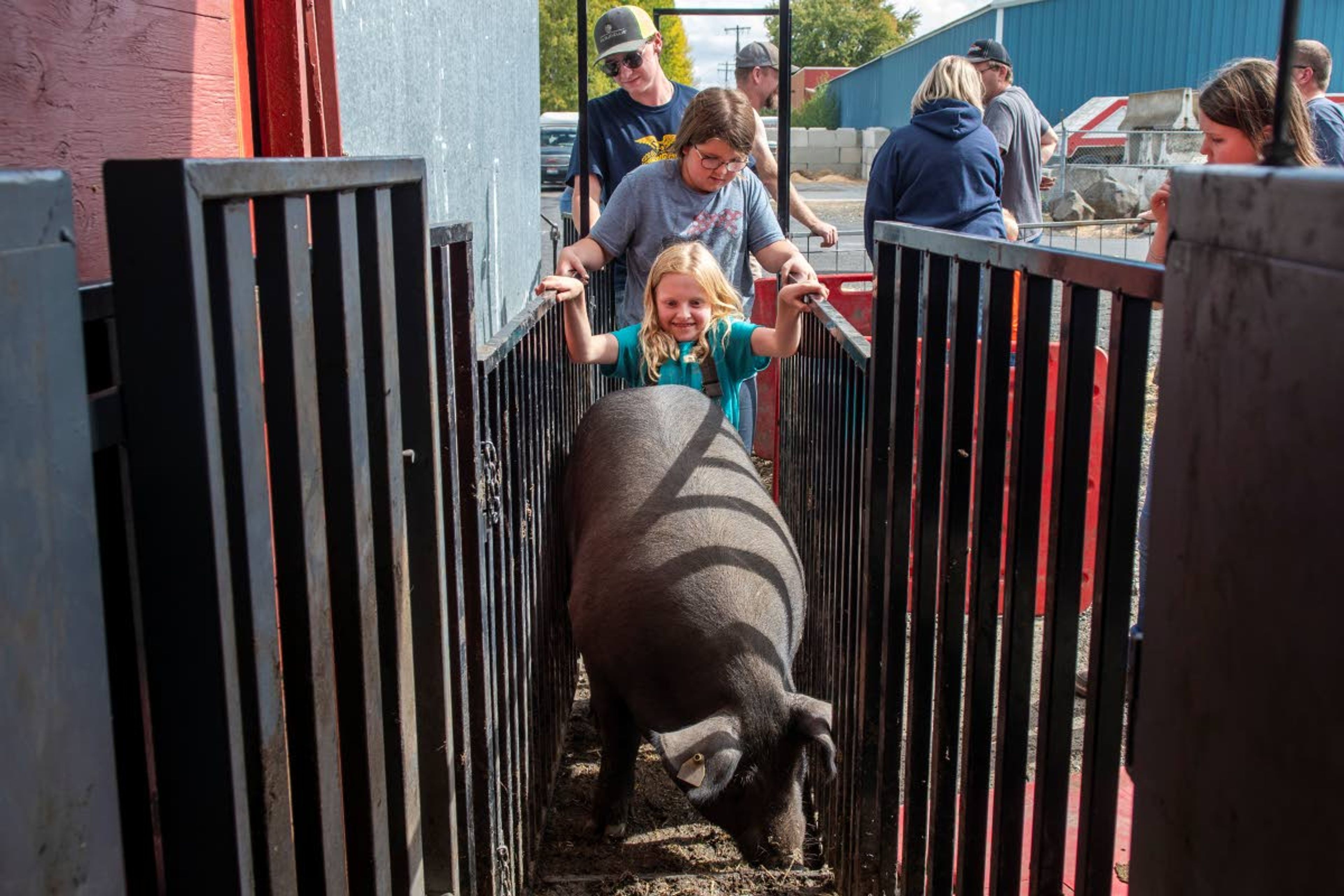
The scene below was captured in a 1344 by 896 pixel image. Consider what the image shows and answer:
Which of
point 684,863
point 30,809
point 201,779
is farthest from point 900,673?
point 30,809

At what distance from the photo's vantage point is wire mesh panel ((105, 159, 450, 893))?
1.28 meters

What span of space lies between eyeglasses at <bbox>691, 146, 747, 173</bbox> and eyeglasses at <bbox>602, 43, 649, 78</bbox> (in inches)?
48.0

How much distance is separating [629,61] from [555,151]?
28.6 meters

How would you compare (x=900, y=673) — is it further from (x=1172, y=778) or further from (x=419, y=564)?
(x=1172, y=778)

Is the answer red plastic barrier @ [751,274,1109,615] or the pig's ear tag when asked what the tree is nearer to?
red plastic barrier @ [751,274,1109,615]

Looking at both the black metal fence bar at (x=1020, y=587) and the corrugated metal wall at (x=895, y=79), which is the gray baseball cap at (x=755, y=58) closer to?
the black metal fence bar at (x=1020, y=587)

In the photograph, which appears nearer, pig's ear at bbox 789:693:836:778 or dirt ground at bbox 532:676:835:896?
pig's ear at bbox 789:693:836:778

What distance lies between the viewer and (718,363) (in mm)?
4801

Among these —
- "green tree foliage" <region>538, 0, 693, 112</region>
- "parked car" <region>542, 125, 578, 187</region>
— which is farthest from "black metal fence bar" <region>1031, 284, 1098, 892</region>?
"green tree foliage" <region>538, 0, 693, 112</region>

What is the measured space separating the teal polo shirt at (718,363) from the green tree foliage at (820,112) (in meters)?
62.3

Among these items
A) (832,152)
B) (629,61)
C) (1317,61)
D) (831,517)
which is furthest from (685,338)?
(832,152)

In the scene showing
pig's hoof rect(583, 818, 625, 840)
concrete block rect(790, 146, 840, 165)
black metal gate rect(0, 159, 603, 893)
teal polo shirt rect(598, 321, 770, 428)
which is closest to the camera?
black metal gate rect(0, 159, 603, 893)

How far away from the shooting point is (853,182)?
4675 centimetres

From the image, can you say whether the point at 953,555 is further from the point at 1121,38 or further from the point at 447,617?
the point at 1121,38
